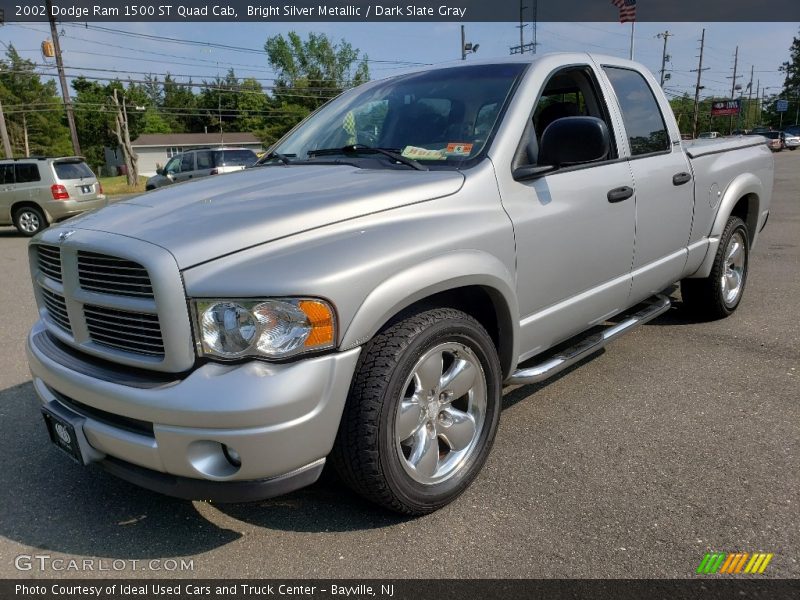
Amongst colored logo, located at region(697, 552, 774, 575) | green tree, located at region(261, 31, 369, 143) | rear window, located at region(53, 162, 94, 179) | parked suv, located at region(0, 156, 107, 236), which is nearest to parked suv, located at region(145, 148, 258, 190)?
rear window, located at region(53, 162, 94, 179)

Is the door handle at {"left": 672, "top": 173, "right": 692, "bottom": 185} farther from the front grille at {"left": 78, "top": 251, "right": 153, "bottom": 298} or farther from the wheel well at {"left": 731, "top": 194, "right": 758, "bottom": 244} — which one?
the front grille at {"left": 78, "top": 251, "right": 153, "bottom": 298}

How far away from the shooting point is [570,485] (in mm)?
2801

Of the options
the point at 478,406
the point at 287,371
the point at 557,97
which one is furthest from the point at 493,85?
the point at 287,371

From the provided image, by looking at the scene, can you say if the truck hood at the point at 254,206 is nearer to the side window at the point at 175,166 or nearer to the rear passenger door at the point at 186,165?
the rear passenger door at the point at 186,165

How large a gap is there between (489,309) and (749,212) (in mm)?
3644

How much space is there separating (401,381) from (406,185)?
820 millimetres

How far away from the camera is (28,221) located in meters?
13.6

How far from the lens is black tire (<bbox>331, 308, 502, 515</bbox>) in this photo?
2.24 meters

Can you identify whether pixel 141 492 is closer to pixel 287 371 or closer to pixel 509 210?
pixel 287 371

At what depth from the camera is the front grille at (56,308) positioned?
8.41 ft

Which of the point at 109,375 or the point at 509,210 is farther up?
the point at 509,210
